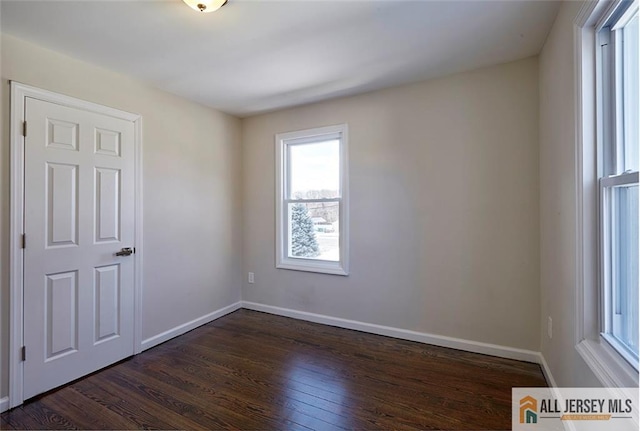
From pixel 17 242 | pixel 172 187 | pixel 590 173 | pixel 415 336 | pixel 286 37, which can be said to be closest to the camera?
pixel 590 173

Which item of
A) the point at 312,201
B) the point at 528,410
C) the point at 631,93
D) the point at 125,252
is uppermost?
the point at 631,93

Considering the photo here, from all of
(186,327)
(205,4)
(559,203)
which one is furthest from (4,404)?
(559,203)

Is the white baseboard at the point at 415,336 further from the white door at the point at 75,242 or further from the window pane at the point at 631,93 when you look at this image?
the window pane at the point at 631,93

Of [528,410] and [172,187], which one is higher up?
[172,187]

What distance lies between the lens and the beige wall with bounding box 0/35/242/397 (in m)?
2.06

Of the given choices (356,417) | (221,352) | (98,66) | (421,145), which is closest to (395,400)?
(356,417)

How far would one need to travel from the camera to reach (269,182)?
3740 mm

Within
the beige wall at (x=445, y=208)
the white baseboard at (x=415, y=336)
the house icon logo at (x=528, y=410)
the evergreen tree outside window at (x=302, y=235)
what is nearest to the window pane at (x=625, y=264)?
the house icon logo at (x=528, y=410)

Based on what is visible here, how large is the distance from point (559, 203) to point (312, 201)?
231cm

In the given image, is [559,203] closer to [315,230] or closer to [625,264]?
[625,264]

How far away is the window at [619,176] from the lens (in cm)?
124

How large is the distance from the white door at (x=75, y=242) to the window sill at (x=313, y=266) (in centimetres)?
163

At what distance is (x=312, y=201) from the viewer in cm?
351

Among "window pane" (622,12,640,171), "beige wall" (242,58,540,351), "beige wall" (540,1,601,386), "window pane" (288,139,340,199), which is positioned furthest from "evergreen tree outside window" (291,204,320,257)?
"window pane" (622,12,640,171)
